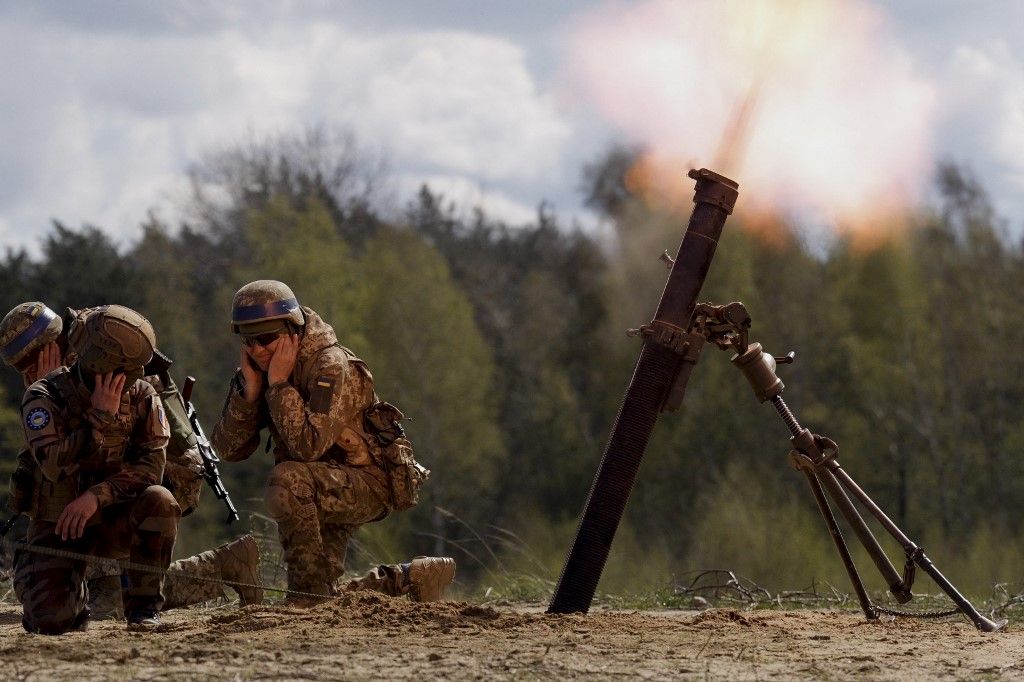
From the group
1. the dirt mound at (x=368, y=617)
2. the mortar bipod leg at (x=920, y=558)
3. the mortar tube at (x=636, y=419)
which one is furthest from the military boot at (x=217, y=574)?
the mortar bipod leg at (x=920, y=558)

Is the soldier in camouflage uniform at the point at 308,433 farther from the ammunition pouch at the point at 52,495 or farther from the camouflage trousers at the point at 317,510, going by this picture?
the ammunition pouch at the point at 52,495

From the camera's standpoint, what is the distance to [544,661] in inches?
279

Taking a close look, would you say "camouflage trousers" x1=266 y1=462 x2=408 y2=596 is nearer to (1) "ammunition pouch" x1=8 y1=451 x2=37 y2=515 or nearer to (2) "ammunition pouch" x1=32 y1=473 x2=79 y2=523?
(2) "ammunition pouch" x1=32 y1=473 x2=79 y2=523

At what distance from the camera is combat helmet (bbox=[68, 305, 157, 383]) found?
8.56 m

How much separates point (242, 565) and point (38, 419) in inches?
68.1

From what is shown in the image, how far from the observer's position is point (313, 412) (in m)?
8.84

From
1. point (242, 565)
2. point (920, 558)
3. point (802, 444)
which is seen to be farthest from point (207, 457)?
point (920, 558)

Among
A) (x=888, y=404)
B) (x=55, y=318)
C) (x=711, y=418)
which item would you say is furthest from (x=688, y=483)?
(x=55, y=318)

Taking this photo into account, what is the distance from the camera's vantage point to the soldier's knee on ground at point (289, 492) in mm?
8844

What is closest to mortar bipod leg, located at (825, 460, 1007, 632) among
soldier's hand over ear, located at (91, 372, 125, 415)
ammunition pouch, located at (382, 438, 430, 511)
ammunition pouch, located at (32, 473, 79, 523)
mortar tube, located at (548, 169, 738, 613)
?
mortar tube, located at (548, 169, 738, 613)

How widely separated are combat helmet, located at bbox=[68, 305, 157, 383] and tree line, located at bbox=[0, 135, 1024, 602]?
2477 cm

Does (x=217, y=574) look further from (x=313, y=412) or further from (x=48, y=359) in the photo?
(x=48, y=359)

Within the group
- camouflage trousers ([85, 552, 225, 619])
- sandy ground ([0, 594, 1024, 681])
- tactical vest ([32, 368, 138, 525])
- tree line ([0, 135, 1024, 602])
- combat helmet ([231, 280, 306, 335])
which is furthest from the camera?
tree line ([0, 135, 1024, 602])

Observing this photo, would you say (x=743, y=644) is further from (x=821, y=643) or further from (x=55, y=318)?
(x=55, y=318)
